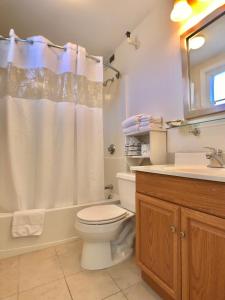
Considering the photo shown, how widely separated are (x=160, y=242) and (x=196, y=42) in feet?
4.69

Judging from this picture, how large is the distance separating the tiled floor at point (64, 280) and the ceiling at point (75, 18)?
225cm

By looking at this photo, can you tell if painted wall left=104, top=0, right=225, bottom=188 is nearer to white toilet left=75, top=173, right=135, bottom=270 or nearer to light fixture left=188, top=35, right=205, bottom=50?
light fixture left=188, top=35, right=205, bottom=50

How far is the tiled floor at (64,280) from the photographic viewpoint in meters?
1.15

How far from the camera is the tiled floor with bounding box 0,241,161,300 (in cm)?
115

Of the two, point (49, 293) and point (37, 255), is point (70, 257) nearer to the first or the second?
point (37, 255)

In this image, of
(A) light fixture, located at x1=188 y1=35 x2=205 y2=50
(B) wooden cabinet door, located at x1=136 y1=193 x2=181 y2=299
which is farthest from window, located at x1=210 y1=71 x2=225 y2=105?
(B) wooden cabinet door, located at x1=136 y1=193 x2=181 y2=299

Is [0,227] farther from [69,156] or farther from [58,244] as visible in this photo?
[69,156]

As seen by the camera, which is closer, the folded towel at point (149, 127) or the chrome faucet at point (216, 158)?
the chrome faucet at point (216, 158)

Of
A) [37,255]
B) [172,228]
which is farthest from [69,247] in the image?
[172,228]

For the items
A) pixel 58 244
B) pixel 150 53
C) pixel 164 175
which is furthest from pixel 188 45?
pixel 58 244

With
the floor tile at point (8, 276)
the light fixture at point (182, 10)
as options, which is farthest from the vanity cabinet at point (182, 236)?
the light fixture at point (182, 10)

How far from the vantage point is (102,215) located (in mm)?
1463

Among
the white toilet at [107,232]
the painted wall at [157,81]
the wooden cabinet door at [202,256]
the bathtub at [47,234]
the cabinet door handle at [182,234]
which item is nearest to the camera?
the wooden cabinet door at [202,256]

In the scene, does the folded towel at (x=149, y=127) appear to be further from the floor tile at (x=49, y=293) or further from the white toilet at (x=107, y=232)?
the floor tile at (x=49, y=293)
